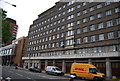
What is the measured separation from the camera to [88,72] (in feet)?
65.3

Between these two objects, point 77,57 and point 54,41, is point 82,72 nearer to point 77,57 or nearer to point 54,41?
point 77,57

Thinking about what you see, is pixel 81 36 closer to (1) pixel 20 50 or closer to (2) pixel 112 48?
(2) pixel 112 48

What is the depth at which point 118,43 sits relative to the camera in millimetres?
26453

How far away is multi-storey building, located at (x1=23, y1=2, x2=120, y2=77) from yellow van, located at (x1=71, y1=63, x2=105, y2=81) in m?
7.90

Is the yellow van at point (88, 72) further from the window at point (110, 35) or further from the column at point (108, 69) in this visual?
the window at point (110, 35)

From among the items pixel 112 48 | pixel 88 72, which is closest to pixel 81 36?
pixel 112 48

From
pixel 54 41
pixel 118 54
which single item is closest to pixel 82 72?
pixel 118 54

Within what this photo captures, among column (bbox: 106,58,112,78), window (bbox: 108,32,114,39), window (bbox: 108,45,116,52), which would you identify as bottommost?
column (bbox: 106,58,112,78)

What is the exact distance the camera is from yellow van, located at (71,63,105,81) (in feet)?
61.6

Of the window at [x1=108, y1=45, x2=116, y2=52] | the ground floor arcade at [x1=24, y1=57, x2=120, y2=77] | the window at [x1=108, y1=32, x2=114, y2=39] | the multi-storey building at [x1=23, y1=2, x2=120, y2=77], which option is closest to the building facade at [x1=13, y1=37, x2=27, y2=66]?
the multi-storey building at [x1=23, y1=2, x2=120, y2=77]

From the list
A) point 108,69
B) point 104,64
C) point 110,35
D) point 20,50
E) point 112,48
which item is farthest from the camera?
point 20,50

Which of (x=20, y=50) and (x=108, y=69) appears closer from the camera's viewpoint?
(x=108, y=69)

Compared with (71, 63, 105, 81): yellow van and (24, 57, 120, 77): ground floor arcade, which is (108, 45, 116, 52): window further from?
(71, 63, 105, 81): yellow van

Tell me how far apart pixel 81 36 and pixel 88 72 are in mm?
16430
